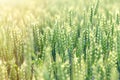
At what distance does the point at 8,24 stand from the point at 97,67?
100 centimetres

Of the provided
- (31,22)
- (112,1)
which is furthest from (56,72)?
(112,1)

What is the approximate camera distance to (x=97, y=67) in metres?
1.97

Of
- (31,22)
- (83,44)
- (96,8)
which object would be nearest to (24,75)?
(83,44)

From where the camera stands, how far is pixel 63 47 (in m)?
2.30

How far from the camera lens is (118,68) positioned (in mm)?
2229

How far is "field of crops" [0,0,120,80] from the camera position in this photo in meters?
1.99

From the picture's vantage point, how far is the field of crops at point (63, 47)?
1990mm

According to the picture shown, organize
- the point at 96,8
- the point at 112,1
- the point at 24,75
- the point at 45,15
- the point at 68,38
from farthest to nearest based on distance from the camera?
1. the point at 112,1
2. the point at 45,15
3. the point at 96,8
4. the point at 68,38
5. the point at 24,75

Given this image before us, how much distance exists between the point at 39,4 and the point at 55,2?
0.16 metres

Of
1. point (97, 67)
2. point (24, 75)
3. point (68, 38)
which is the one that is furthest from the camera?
point (68, 38)

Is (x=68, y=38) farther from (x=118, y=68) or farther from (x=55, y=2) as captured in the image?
(x=55, y=2)

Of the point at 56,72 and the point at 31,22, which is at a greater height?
the point at 31,22

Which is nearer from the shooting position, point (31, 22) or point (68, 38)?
point (68, 38)

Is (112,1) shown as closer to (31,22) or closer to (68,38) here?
(31,22)
